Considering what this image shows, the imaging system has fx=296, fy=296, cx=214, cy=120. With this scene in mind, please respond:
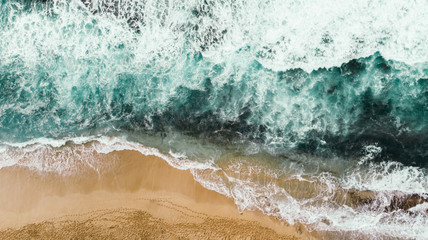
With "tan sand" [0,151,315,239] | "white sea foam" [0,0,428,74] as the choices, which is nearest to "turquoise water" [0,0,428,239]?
"white sea foam" [0,0,428,74]

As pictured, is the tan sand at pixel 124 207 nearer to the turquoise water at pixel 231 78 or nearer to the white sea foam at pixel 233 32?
the turquoise water at pixel 231 78

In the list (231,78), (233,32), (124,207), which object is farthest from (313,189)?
(124,207)

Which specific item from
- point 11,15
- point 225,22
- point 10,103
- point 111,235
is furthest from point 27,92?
point 225,22

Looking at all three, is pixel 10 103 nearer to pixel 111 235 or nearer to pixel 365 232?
pixel 111 235

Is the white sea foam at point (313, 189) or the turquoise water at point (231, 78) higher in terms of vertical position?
the turquoise water at point (231, 78)

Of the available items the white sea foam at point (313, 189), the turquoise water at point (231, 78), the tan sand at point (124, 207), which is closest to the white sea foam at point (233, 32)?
the turquoise water at point (231, 78)

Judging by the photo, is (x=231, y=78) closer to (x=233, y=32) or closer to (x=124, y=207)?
(x=233, y=32)
